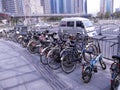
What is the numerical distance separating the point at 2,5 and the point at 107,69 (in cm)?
4386

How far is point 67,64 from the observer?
4.05 meters

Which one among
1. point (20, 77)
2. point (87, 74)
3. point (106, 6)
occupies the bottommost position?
point (20, 77)

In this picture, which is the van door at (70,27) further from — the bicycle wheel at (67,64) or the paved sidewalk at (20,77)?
the bicycle wheel at (67,64)

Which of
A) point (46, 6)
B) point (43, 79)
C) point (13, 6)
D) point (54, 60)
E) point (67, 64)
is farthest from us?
point (46, 6)

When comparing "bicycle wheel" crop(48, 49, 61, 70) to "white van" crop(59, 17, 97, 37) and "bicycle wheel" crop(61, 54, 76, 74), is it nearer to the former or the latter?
"bicycle wheel" crop(61, 54, 76, 74)

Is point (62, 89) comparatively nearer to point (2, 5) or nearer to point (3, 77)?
point (3, 77)

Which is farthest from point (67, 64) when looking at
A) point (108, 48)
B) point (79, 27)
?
point (79, 27)

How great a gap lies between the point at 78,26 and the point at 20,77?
648cm

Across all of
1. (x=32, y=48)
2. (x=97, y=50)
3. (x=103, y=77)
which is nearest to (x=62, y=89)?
(x=103, y=77)

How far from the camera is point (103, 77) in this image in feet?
11.8

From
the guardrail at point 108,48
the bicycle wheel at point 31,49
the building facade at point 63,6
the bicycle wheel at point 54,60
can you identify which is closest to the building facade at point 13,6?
the building facade at point 63,6

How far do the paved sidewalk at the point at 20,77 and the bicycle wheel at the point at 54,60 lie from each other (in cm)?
50

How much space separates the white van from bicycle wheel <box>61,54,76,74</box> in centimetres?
508

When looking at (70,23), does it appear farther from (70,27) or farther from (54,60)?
(54,60)
